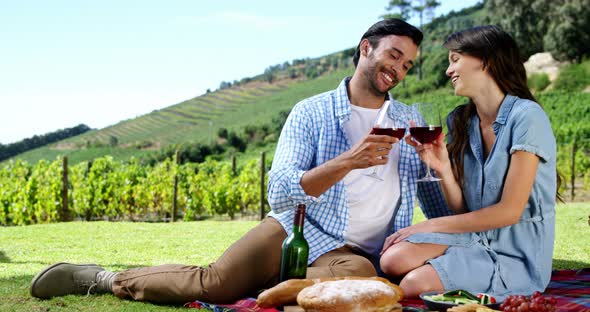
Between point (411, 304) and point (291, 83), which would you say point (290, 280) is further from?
point (291, 83)

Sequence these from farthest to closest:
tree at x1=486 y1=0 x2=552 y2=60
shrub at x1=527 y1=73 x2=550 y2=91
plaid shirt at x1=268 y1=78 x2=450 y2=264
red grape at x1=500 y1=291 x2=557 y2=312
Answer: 1. tree at x1=486 y1=0 x2=552 y2=60
2. shrub at x1=527 y1=73 x2=550 y2=91
3. plaid shirt at x1=268 y1=78 x2=450 y2=264
4. red grape at x1=500 y1=291 x2=557 y2=312

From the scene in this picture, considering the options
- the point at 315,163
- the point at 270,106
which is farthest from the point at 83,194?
the point at 270,106

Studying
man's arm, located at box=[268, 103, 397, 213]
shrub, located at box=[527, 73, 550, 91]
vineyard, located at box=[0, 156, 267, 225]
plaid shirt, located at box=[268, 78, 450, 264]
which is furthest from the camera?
shrub, located at box=[527, 73, 550, 91]

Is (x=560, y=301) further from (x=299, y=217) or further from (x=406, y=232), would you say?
(x=299, y=217)

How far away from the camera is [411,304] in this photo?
285cm

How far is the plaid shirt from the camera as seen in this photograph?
3.10 metres

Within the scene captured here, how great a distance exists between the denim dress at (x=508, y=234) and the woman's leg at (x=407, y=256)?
0.03m

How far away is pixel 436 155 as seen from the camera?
3.12 metres

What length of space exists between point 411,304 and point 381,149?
715 mm

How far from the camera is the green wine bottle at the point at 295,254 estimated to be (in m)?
2.56

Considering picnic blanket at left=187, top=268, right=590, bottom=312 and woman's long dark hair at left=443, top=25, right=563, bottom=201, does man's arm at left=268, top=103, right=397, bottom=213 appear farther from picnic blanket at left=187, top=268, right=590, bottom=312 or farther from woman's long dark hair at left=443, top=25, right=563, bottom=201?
woman's long dark hair at left=443, top=25, right=563, bottom=201

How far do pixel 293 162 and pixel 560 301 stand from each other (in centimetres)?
135

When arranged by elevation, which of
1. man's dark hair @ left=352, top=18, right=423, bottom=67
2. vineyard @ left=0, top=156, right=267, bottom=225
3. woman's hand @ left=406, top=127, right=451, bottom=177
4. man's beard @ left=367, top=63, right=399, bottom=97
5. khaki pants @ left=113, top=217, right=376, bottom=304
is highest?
man's dark hair @ left=352, top=18, right=423, bottom=67

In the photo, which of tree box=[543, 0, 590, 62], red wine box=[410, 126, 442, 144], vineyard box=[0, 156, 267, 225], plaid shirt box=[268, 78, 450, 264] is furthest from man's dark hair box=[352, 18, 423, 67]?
tree box=[543, 0, 590, 62]
